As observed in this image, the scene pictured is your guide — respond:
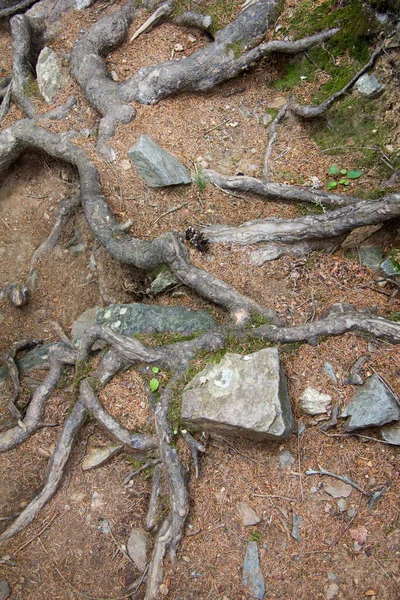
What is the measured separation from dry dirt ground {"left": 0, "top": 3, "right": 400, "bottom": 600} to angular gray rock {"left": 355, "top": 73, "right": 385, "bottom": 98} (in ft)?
2.75

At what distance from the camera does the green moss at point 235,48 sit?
6223mm

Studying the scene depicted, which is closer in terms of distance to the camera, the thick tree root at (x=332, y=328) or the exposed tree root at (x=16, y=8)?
the thick tree root at (x=332, y=328)

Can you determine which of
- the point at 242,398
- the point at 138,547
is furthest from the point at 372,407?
the point at 138,547

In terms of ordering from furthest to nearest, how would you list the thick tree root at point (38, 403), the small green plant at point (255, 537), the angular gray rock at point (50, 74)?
the angular gray rock at point (50, 74) → the thick tree root at point (38, 403) → the small green plant at point (255, 537)

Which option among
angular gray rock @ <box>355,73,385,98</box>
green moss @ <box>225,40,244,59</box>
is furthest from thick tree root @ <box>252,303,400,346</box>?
green moss @ <box>225,40,244,59</box>

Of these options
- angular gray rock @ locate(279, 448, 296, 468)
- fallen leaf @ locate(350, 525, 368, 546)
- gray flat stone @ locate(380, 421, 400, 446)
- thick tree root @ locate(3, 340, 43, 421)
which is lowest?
fallen leaf @ locate(350, 525, 368, 546)

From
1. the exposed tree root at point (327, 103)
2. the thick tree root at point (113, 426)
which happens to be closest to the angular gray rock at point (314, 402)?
the thick tree root at point (113, 426)

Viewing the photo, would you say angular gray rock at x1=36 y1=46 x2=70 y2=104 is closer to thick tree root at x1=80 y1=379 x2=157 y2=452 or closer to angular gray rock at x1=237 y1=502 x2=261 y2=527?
thick tree root at x1=80 y1=379 x2=157 y2=452

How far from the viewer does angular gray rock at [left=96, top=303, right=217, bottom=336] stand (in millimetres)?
4816

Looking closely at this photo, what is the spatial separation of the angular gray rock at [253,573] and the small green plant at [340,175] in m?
4.10

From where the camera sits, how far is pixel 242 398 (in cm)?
382

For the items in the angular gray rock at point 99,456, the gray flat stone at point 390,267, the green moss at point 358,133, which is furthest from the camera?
the green moss at point 358,133

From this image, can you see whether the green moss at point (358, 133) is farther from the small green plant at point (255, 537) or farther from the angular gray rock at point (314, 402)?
the small green plant at point (255, 537)

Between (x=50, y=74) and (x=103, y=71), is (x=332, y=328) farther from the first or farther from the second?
(x=50, y=74)
